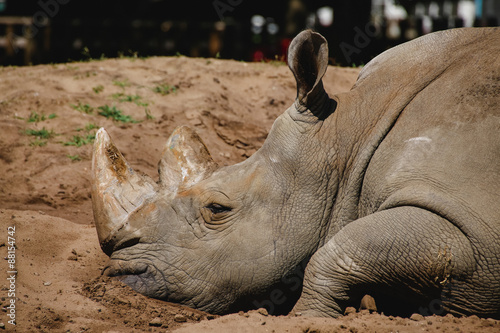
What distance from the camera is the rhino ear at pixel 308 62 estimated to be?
3701 millimetres

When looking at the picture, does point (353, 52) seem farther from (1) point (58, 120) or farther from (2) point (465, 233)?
(2) point (465, 233)

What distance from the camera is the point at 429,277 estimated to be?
10.7 ft

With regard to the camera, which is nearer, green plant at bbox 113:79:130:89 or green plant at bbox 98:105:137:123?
green plant at bbox 98:105:137:123

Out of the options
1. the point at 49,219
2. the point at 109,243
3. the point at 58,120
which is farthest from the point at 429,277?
the point at 58,120

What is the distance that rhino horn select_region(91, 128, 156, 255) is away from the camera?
12.8ft

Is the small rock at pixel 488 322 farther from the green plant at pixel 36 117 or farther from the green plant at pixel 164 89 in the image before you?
the green plant at pixel 36 117

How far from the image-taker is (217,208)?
151 inches

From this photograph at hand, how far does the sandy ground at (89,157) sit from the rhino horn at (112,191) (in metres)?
0.33

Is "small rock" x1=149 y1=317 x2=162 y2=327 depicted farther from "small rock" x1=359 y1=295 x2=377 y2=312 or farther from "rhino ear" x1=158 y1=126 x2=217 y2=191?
"small rock" x1=359 y1=295 x2=377 y2=312

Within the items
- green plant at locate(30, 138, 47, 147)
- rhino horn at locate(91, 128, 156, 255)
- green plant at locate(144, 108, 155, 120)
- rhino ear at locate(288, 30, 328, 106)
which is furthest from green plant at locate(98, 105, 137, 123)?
rhino ear at locate(288, 30, 328, 106)

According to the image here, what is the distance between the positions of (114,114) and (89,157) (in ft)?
2.90

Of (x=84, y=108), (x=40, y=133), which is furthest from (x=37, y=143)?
(x=84, y=108)

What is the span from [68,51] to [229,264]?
10030mm

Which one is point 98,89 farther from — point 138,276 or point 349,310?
point 349,310
